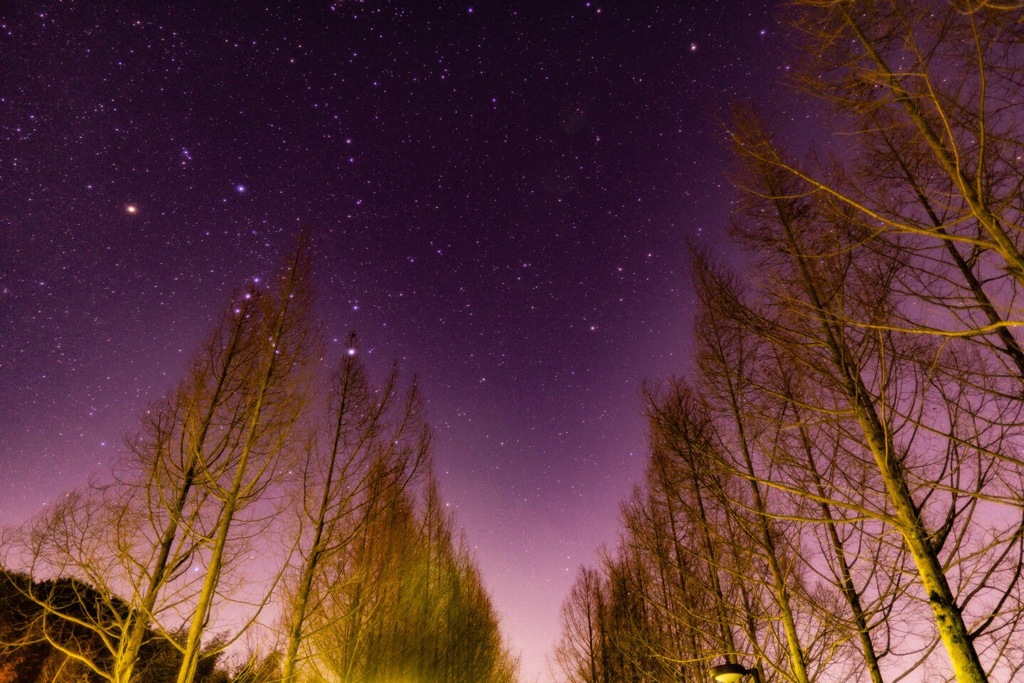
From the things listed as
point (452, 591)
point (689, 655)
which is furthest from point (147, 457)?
point (452, 591)

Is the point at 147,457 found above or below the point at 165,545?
above

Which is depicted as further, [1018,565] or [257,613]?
[257,613]

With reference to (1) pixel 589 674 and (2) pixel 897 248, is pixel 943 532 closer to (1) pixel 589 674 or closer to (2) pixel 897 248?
(2) pixel 897 248

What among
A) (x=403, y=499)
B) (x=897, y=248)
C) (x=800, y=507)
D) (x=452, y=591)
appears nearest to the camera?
(x=897, y=248)

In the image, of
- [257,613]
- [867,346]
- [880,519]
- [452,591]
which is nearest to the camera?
[880,519]

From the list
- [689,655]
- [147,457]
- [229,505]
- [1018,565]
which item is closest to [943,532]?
[1018,565]

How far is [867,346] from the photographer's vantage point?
171 inches

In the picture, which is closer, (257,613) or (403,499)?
(257,613)

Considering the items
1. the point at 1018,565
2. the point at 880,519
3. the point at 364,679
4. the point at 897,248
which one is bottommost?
the point at 364,679

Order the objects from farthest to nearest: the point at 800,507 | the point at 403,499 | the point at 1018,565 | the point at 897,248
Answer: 1. the point at 403,499
2. the point at 800,507
3. the point at 897,248
4. the point at 1018,565

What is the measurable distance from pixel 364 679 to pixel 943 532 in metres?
10.2

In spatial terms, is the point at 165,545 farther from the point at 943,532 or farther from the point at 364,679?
the point at 943,532

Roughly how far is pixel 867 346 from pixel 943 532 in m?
1.59

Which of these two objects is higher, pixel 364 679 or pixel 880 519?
pixel 880 519
